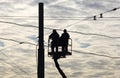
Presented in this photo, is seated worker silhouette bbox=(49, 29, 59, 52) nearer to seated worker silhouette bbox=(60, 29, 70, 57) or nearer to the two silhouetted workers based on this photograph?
the two silhouetted workers

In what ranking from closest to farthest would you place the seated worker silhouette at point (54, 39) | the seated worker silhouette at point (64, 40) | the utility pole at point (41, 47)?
the utility pole at point (41, 47) → the seated worker silhouette at point (54, 39) → the seated worker silhouette at point (64, 40)

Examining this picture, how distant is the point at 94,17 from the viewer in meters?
25.2

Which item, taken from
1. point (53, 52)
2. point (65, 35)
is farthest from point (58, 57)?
point (65, 35)

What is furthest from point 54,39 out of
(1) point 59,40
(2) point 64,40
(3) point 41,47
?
(3) point 41,47

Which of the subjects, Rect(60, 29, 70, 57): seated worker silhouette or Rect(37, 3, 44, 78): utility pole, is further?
Rect(60, 29, 70, 57): seated worker silhouette

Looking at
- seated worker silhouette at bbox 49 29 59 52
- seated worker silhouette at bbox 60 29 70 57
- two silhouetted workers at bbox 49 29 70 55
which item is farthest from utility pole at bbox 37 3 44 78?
seated worker silhouette at bbox 60 29 70 57

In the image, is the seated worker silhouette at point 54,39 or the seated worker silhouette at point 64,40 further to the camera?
the seated worker silhouette at point 64,40

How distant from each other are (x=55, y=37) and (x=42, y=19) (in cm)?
521

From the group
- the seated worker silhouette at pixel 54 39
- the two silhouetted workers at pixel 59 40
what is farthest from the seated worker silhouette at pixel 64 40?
the seated worker silhouette at pixel 54 39

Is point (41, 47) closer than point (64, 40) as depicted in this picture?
Yes

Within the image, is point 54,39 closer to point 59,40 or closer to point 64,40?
point 59,40

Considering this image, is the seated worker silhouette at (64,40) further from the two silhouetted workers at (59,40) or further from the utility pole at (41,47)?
the utility pole at (41,47)

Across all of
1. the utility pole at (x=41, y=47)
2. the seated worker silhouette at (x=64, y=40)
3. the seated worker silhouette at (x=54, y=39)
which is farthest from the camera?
the seated worker silhouette at (x=64, y=40)

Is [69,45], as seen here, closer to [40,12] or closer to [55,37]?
[55,37]
